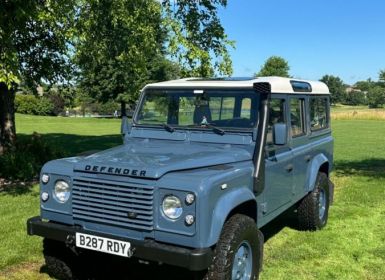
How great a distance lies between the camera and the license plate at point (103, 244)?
13.8ft

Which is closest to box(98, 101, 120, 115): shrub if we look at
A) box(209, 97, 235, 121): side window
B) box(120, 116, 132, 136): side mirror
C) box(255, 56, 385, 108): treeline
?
box(255, 56, 385, 108): treeline

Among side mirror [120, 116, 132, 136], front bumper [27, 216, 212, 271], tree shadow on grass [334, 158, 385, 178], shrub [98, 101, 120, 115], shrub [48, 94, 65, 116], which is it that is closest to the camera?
front bumper [27, 216, 212, 271]

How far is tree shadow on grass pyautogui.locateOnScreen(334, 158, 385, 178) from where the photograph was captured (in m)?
12.9

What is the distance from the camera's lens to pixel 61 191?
4691 mm

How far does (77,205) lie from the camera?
4.54m

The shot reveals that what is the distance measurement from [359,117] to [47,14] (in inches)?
1806

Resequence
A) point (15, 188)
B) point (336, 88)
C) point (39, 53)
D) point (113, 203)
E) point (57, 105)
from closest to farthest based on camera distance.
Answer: point (113, 203) → point (15, 188) → point (39, 53) → point (57, 105) → point (336, 88)

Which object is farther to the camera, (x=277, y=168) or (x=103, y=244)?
(x=277, y=168)

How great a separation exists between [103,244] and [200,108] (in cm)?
204

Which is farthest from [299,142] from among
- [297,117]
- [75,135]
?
[75,135]

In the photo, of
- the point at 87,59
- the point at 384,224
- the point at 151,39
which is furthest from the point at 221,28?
the point at 384,224

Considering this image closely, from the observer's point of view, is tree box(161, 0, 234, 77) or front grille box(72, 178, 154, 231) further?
tree box(161, 0, 234, 77)

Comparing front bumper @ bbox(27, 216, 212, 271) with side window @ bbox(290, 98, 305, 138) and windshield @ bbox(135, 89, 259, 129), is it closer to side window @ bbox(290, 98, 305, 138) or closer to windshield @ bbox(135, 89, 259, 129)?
windshield @ bbox(135, 89, 259, 129)

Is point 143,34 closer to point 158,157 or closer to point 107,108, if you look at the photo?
point 158,157
